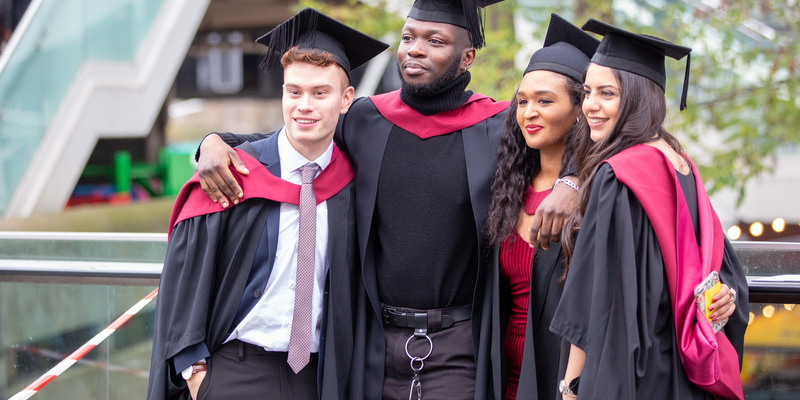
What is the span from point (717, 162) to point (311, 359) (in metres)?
4.69

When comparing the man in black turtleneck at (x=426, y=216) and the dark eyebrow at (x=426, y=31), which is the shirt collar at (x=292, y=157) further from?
the dark eyebrow at (x=426, y=31)

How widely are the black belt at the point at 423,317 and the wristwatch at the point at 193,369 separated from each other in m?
0.69

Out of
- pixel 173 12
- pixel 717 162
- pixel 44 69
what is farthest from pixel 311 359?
pixel 173 12

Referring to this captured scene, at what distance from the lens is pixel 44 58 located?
7.24 meters

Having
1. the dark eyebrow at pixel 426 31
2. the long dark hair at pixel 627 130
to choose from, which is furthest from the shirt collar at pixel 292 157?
the long dark hair at pixel 627 130

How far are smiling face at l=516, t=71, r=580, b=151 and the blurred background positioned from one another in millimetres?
1116

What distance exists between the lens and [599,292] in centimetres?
191

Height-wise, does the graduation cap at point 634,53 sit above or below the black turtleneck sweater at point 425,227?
above

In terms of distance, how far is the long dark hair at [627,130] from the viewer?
6.58ft

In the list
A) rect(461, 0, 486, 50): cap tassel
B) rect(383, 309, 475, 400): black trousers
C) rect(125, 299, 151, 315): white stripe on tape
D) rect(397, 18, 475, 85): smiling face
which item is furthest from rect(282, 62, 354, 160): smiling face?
rect(125, 299, 151, 315): white stripe on tape

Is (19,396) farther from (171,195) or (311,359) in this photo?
(171,195)

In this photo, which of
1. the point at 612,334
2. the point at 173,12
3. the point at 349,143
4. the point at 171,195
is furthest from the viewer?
the point at 171,195

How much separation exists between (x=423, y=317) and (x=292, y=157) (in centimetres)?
78

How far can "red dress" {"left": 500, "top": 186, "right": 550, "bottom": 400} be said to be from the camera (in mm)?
2416
